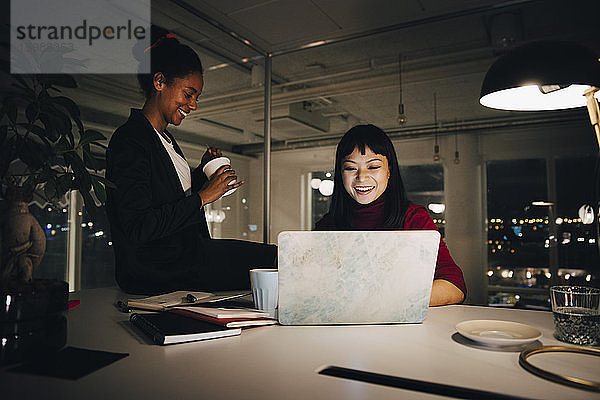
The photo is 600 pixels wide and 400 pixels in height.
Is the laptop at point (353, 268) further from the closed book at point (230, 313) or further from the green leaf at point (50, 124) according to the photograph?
the green leaf at point (50, 124)

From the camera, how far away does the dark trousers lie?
1.57m

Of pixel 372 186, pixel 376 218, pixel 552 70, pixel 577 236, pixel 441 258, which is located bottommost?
pixel 577 236

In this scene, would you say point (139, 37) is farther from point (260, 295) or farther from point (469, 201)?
point (469, 201)

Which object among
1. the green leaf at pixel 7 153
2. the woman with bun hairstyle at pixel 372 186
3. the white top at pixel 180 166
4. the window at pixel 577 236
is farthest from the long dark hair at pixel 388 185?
the window at pixel 577 236

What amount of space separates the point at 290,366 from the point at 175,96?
4.13ft

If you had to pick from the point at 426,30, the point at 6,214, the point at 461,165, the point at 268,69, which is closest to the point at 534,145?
the point at 461,165

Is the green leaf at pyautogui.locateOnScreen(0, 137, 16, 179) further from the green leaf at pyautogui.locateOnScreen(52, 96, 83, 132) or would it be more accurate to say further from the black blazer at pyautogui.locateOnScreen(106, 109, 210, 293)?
the black blazer at pyautogui.locateOnScreen(106, 109, 210, 293)

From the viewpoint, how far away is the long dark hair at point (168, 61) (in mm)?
1592

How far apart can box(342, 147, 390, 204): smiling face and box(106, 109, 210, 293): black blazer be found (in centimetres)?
58

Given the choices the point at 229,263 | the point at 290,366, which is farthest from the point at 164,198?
the point at 290,366

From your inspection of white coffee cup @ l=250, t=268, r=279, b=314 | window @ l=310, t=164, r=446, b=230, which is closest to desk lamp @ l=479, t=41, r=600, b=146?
white coffee cup @ l=250, t=268, r=279, b=314

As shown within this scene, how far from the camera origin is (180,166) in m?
1.60

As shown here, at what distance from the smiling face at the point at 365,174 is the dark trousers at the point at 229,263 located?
50cm

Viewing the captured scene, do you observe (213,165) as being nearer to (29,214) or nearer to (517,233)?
(29,214)
